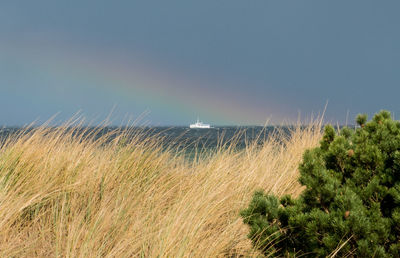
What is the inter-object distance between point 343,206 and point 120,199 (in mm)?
1930

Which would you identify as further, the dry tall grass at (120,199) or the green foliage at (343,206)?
the dry tall grass at (120,199)

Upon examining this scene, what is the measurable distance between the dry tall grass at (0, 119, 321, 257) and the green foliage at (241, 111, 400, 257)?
0.82 feet

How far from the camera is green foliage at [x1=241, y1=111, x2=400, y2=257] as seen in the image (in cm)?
222

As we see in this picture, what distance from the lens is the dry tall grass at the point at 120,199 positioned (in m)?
2.41

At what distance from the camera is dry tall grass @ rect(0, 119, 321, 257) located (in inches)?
95.0

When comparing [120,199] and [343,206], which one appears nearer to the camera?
[343,206]

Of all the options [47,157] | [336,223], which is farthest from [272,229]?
[47,157]

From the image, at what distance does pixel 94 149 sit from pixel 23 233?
5.76ft

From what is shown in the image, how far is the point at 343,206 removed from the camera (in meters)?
2.22

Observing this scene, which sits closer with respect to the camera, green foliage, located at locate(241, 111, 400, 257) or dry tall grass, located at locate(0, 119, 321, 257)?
green foliage, located at locate(241, 111, 400, 257)

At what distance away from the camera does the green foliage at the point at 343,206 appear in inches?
87.5

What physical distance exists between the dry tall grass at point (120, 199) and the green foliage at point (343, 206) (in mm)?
251

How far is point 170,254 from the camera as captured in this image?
2.12 meters

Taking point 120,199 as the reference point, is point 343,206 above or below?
above
